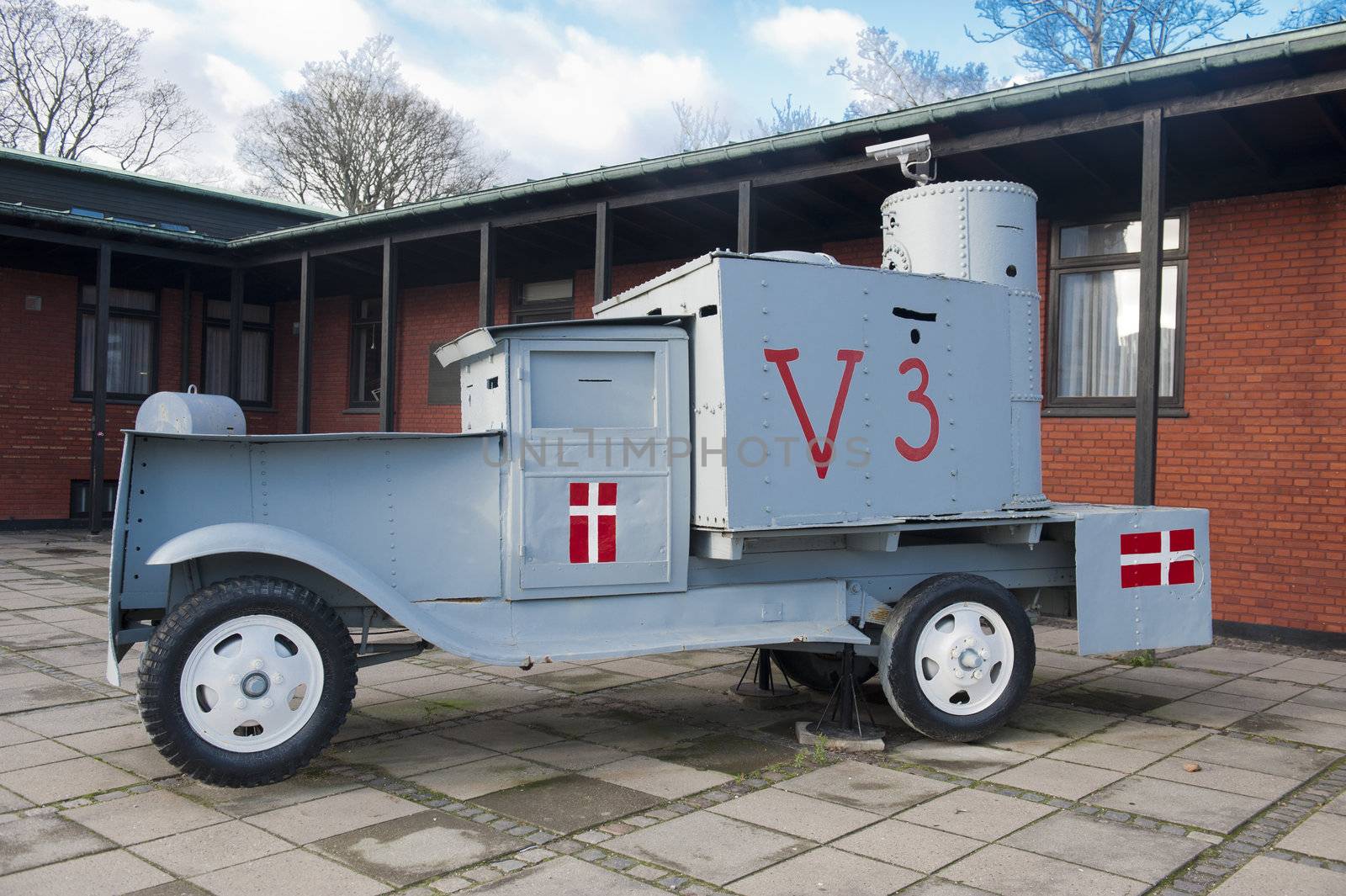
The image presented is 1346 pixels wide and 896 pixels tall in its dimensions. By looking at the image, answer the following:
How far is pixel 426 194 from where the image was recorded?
30.8 m

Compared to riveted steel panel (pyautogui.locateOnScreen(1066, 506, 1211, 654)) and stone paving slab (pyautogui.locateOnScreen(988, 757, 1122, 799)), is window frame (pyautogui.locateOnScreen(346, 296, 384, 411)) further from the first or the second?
stone paving slab (pyautogui.locateOnScreen(988, 757, 1122, 799))

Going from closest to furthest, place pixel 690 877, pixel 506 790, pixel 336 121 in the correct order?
1. pixel 690 877
2. pixel 506 790
3. pixel 336 121

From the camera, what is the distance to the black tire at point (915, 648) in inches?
204

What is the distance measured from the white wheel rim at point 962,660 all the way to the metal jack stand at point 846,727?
0.34 meters

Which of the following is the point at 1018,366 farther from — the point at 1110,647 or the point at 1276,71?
the point at 1276,71

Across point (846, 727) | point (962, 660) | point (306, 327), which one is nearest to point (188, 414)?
point (306, 327)

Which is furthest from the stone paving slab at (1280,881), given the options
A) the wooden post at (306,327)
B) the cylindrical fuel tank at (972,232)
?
the wooden post at (306,327)

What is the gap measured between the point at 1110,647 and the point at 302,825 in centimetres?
393

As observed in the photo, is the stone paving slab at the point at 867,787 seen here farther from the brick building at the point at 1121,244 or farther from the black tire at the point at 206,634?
the brick building at the point at 1121,244

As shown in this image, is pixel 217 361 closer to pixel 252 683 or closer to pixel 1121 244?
pixel 1121 244

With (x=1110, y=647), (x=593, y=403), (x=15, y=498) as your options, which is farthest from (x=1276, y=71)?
(x=15, y=498)

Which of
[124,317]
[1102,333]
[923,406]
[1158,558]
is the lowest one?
[1158,558]

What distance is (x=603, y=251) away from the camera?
10633 millimetres

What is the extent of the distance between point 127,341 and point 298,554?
1457 centimetres
